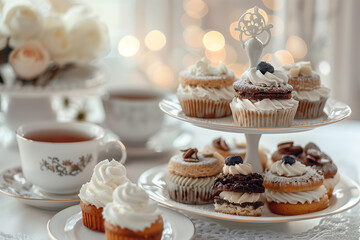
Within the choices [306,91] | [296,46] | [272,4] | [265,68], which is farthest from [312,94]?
[272,4]

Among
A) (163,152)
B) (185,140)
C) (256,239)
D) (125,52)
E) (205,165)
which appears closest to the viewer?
(256,239)

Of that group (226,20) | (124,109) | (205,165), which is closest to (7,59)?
(124,109)

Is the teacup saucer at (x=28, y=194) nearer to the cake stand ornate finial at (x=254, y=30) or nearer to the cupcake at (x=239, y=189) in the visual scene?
the cupcake at (x=239, y=189)

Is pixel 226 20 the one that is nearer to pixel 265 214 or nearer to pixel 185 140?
pixel 185 140

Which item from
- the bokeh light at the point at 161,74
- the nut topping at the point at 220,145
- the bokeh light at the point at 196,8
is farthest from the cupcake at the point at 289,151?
the bokeh light at the point at 161,74

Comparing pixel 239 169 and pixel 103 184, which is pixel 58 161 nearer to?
pixel 103 184

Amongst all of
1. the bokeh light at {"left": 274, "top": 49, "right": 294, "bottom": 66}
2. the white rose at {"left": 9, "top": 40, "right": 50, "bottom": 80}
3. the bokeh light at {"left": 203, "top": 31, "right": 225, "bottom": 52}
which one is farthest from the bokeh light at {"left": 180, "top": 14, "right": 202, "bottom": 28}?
the white rose at {"left": 9, "top": 40, "right": 50, "bottom": 80}
